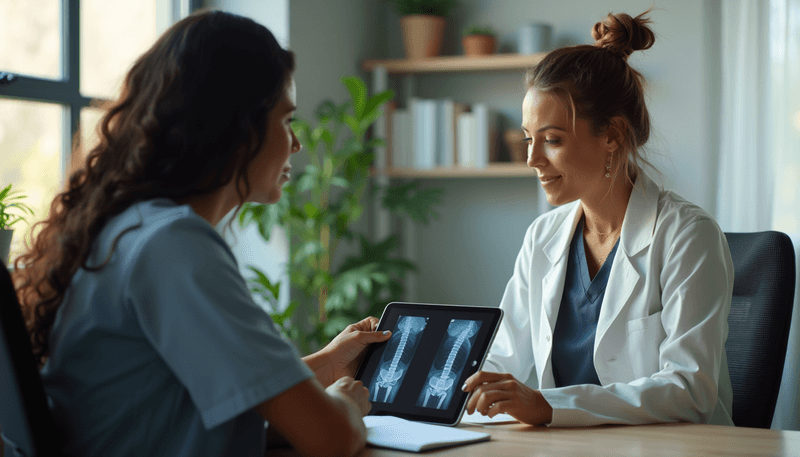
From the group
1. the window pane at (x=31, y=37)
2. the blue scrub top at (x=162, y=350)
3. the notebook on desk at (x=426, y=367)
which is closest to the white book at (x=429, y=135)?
the window pane at (x=31, y=37)

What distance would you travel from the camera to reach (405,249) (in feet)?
12.4

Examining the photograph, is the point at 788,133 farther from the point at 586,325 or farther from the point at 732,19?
the point at 586,325

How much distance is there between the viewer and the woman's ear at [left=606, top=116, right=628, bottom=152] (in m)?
1.64

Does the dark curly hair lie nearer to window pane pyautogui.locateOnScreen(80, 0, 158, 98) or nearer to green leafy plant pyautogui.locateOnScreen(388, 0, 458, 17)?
window pane pyautogui.locateOnScreen(80, 0, 158, 98)

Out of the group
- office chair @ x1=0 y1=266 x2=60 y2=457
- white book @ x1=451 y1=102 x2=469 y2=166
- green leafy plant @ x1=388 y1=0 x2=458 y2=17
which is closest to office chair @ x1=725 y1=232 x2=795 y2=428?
office chair @ x1=0 y1=266 x2=60 y2=457

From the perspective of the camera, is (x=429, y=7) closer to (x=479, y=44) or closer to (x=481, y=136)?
(x=479, y=44)

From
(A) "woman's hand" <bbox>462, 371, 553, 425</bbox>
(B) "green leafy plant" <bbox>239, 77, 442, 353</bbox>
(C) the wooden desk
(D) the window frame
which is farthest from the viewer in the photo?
(B) "green leafy plant" <bbox>239, 77, 442, 353</bbox>

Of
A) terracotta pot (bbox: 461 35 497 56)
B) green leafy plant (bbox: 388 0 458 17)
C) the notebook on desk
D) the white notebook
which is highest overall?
green leafy plant (bbox: 388 0 458 17)

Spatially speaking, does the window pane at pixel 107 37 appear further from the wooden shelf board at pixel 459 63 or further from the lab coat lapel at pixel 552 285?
the lab coat lapel at pixel 552 285

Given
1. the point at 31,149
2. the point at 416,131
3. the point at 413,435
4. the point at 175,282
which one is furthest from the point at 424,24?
the point at 175,282

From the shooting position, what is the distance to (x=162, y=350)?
2.59 feet

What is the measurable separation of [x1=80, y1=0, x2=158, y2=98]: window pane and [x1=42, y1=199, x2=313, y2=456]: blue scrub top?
73.4 inches

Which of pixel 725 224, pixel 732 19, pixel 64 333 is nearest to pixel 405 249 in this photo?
pixel 725 224

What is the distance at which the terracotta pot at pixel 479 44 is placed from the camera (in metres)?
3.40
